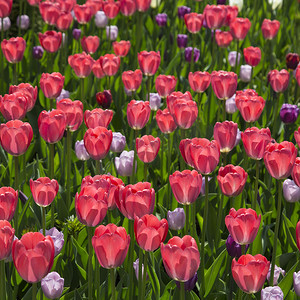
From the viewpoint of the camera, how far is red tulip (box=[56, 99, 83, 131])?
8.53 ft

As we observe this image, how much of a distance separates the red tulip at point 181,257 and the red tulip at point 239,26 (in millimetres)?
2707

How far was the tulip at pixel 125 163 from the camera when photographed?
109 inches

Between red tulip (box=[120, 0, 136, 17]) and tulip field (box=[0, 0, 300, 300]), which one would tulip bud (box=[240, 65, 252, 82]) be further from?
red tulip (box=[120, 0, 136, 17])

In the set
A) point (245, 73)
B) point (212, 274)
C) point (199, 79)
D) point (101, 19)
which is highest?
point (199, 79)

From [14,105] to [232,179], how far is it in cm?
100

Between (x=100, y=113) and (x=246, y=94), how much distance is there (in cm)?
74

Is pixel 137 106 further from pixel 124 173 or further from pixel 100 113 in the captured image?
pixel 124 173

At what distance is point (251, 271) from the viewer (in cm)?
172

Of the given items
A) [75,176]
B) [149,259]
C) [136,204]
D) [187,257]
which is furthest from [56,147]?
[187,257]

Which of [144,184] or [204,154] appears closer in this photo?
[144,184]

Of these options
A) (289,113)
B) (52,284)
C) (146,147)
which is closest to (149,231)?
(52,284)

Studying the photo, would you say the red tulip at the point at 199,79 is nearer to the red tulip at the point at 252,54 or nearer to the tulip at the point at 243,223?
the red tulip at the point at 252,54

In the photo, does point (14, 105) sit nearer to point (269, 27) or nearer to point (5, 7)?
point (5, 7)

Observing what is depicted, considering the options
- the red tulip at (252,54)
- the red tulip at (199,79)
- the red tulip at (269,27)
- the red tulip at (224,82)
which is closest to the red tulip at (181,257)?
the red tulip at (224,82)
